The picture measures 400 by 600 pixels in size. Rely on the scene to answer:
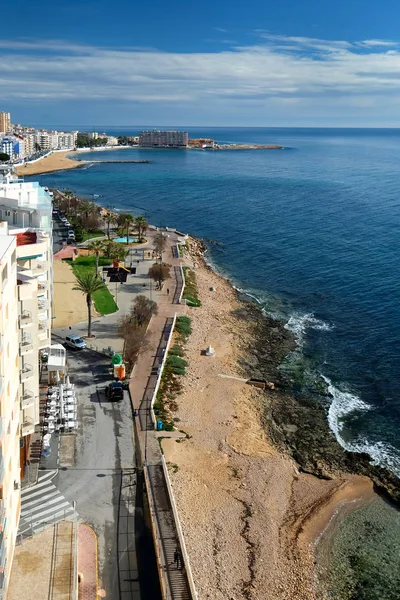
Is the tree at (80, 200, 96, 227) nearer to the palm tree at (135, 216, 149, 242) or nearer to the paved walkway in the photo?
the palm tree at (135, 216, 149, 242)

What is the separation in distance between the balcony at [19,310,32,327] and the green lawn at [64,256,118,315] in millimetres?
27823

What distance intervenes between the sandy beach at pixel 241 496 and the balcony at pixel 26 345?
1103 cm

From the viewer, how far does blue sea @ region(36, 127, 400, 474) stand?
154 feet

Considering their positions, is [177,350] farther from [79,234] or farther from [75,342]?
[79,234]

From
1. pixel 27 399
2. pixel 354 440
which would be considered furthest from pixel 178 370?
pixel 27 399

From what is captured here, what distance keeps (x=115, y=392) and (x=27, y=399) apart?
10048mm

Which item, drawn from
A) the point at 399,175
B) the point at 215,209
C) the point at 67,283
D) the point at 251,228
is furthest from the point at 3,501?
the point at 399,175

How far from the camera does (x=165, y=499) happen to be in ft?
98.3

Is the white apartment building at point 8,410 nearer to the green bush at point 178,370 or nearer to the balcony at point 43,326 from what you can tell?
the balcony at point 43,326

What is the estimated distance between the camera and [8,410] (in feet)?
74.7

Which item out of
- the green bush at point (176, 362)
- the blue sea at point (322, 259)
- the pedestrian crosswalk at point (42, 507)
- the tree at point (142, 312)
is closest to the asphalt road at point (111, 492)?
the pedestrian crosswalk at point (42, 507)

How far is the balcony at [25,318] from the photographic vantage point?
94.5 ft

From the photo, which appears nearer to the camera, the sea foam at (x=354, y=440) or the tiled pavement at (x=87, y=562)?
the tiled pavement at (x=87, y=562)

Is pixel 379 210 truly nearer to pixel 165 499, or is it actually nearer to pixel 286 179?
pixel 286 179
